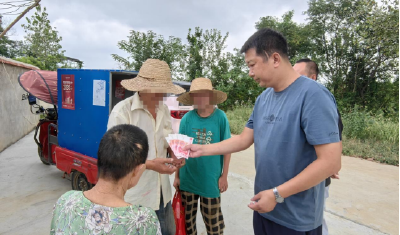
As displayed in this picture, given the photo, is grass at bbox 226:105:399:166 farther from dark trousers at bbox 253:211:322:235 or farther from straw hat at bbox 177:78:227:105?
dark trousers at bbox 253:211:322:235

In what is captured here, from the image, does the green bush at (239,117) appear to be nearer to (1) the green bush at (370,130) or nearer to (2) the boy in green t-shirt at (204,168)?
(1) the green bush at (370,130)

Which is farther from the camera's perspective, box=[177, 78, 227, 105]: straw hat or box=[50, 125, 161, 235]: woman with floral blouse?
box=[177, 78, 227, 105]: straw hat

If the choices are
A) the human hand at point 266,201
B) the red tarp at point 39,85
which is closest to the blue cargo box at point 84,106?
the red tarp at point 39,85

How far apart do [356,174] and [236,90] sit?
9.05 metres

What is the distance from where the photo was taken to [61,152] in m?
3.94

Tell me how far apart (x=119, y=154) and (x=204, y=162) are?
1254mm

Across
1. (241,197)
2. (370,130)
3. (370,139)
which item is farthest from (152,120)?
(370,130)

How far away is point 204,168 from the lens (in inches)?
89.3

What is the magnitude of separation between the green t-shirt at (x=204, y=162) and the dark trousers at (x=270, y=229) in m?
0.69

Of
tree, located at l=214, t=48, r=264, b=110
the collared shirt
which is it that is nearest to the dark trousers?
the collared shirt

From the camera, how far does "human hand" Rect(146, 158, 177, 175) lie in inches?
68.4

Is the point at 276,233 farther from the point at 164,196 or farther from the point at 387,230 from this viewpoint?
the point at 387,230

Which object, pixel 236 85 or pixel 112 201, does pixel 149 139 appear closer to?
pixel 112 201

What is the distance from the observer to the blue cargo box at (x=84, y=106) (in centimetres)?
329
